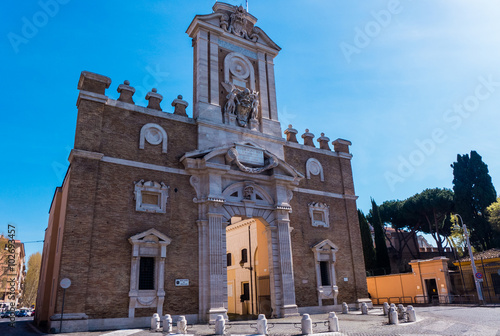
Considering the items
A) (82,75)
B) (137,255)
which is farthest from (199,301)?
(82,75)

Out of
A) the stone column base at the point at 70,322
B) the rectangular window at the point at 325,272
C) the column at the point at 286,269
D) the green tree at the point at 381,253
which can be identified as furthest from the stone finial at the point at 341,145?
the green tree at the point at 381,253

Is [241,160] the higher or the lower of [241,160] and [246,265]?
the higher

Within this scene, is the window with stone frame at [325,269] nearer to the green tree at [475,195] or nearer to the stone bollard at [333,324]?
the stone bollard at [333,324]

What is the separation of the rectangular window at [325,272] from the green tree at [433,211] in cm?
3433

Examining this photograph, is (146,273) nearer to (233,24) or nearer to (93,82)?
(93,82)

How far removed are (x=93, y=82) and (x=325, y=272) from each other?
1730 cm

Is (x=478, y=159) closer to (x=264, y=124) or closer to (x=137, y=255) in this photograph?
(x=264, y=124)

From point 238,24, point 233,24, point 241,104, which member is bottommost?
point 241,104

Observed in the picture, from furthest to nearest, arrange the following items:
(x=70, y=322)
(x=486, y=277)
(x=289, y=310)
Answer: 1. (x=486, y=277)
2. (x=289, y=310)
3. (x=70, y=322)

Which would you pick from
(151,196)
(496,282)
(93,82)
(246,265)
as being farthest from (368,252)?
(93,82)

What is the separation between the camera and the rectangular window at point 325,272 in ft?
76.4

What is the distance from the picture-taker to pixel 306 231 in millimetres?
23344

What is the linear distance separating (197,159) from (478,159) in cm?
3760

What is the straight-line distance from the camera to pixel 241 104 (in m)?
23.1
